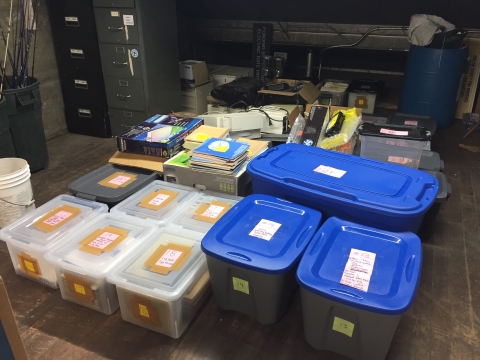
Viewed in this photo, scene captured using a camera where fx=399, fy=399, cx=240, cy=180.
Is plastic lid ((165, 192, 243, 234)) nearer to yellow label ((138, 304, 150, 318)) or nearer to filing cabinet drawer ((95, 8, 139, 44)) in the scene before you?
yellow label ((138, 304, 150, 318))

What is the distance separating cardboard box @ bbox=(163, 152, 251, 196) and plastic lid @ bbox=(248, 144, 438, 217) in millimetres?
212

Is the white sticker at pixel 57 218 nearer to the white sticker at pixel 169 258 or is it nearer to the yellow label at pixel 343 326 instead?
the white sticker at pixel 169 258

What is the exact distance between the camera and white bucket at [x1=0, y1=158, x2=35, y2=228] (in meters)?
1.95

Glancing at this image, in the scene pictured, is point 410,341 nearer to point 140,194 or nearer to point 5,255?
point 140,194

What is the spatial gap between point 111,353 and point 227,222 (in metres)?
0.60

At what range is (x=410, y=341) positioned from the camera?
1.43m

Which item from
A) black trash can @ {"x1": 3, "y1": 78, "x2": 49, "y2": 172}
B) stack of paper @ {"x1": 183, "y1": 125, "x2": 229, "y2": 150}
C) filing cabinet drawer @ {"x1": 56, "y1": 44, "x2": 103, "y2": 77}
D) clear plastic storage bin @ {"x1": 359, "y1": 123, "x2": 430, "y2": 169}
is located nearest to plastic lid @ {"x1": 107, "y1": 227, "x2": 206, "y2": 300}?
stack of paper @ {"x1": 183, "y1": 125, "x2": 229, "y2": 150}

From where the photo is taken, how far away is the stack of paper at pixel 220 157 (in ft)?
6.26

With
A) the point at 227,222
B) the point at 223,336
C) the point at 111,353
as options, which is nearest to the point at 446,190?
the point at 227,222

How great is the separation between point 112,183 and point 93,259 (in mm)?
597

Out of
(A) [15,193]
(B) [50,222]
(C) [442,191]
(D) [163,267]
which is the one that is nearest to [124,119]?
(A) [15,193]

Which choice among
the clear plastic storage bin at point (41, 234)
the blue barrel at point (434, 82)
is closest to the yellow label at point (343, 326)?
the clear plastic storage bin at point (41, 234)

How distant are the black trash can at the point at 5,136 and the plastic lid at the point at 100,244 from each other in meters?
0.98

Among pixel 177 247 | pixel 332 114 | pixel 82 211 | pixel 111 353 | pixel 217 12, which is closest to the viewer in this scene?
pixel 111 353
